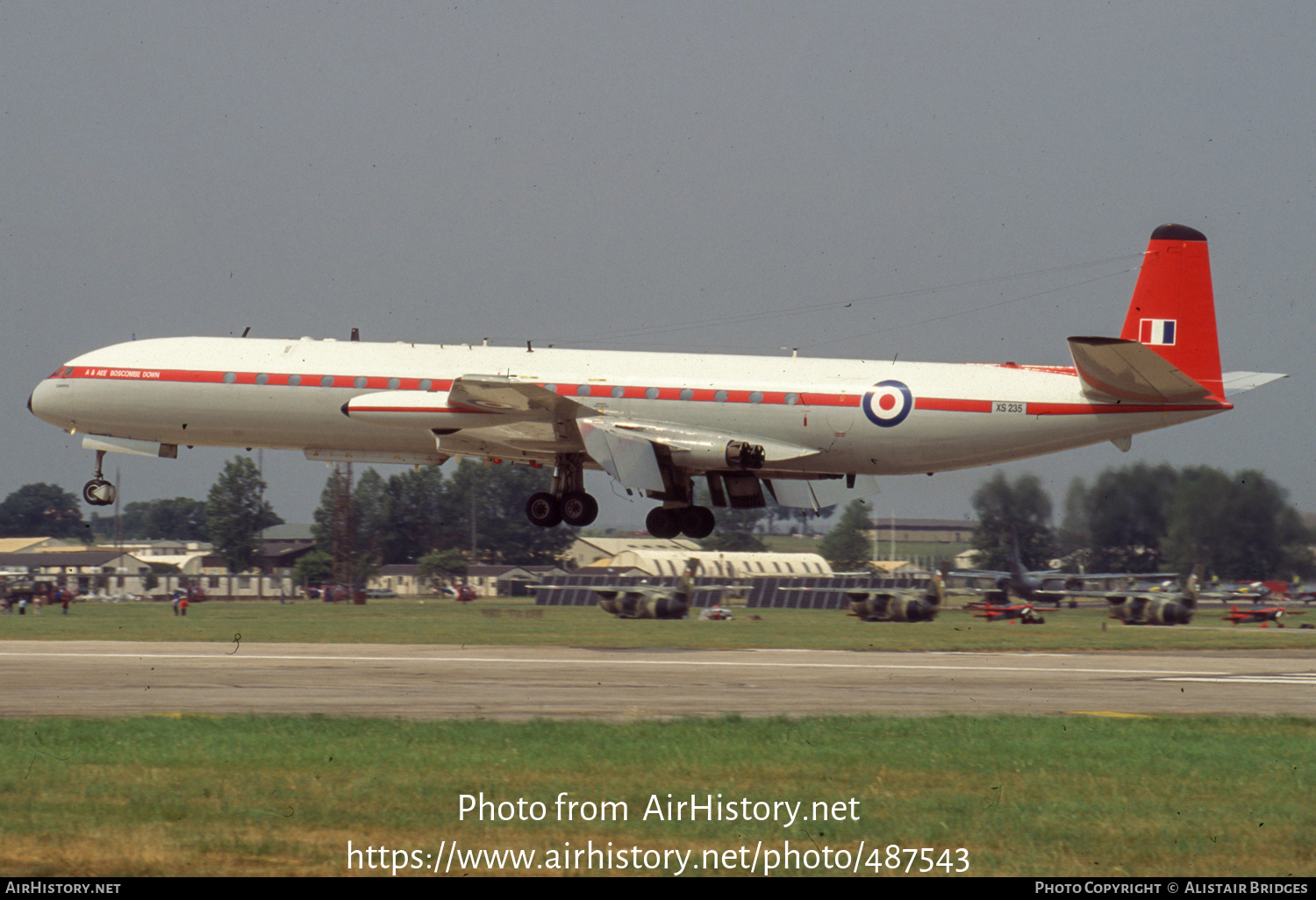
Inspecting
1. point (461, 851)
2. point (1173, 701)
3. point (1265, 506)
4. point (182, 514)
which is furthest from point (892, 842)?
point (182, 514)

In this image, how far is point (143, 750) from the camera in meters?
16.5

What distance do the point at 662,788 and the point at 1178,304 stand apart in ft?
84.1

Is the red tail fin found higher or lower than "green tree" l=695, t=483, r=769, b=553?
higher

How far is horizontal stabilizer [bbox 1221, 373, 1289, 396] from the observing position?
34.2m

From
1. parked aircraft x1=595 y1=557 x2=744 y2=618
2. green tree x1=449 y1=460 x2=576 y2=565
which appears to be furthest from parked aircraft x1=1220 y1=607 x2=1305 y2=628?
green tree x1=449 y1=460 x2=576 y2=565

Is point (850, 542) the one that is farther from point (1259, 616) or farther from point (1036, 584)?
point (1259, 616)

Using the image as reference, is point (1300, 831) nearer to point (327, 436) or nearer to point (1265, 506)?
point (327, 436)

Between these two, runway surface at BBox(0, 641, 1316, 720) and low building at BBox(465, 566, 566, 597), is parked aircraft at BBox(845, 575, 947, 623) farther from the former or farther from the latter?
low building at BBox(465, 566, 566, 597)

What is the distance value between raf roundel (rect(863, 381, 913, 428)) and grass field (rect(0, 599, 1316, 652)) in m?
8.01

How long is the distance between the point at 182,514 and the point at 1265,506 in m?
114

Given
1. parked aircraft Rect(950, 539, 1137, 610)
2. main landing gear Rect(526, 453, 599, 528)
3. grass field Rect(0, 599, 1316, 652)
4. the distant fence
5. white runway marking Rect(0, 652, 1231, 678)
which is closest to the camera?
white runway marking Rect(0, 652, 1231, 678)

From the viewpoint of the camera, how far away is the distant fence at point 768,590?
222 feet

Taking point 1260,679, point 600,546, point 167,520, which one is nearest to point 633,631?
point 1260,679

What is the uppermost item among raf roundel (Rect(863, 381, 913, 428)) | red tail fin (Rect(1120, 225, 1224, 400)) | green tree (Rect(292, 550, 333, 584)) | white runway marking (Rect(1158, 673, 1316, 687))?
red tail fin (Rect(1120, 225, 1224, 400))
